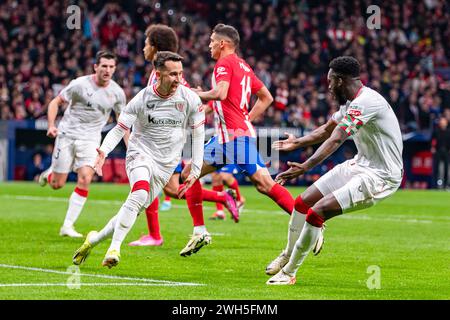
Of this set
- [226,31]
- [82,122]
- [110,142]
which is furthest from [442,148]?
[110,142]

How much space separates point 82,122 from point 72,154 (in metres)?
0.50

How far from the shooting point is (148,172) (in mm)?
10766

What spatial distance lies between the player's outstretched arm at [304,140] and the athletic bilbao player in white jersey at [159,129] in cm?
128

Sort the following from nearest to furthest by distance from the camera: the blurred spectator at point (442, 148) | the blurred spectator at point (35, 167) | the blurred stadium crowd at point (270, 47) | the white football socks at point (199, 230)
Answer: the white football socks at point (199, 230) → the blurred spectator at point (35, 167) → the blurred spectator at point (442, 148) → the blurred stadium crowd at point (270, 47)

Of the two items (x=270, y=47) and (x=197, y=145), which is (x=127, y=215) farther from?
(x=270, y=47)

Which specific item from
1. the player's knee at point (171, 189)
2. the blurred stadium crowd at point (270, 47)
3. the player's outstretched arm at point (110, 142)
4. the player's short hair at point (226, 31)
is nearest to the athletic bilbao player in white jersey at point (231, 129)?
the player's short hair at point (226, 31)

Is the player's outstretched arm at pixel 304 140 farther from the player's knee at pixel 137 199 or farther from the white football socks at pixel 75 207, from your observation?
the white football socks at pixel 75 207

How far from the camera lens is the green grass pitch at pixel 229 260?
920 centimetres

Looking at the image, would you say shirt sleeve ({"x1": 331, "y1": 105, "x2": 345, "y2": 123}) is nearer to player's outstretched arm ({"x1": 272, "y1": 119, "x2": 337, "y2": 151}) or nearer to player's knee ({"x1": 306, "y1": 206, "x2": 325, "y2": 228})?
player's outstretched arm ({"x1": 272, "y1": 119, "x2": 337, "y2": 151})

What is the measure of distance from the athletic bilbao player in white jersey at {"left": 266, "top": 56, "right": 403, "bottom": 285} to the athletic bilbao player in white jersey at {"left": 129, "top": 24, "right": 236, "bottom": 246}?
2.15 metres

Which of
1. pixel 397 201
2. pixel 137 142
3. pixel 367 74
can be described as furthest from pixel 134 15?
pixel 137 142

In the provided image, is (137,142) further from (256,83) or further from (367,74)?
(367,74)

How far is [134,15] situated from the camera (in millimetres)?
36875

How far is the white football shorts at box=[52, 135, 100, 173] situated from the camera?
1527 centimetres
